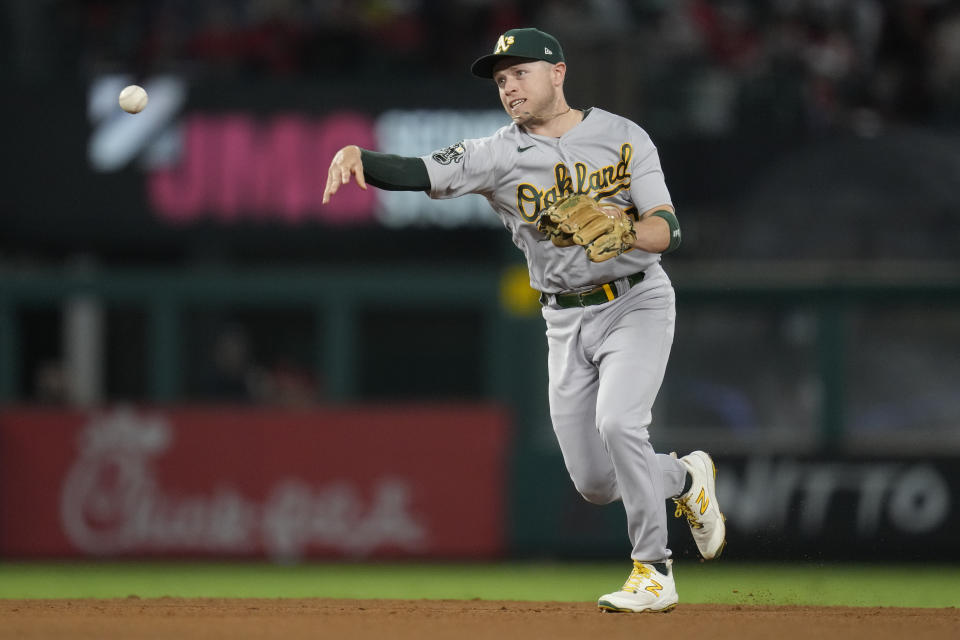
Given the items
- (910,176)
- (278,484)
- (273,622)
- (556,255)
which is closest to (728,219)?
(910,176)

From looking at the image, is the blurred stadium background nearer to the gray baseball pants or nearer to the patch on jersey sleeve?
the gray baseball pants

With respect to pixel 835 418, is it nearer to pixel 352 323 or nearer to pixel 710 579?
pixel 710 579

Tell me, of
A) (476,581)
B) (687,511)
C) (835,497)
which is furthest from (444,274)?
(687,511)

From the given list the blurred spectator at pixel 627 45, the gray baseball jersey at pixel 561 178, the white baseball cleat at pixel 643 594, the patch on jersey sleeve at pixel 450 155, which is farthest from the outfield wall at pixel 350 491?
the patch on jersey sleeve at pixel 450 155

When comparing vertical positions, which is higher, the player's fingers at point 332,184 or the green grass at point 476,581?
the player's fingers at point 332,184

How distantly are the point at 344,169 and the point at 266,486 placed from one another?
6537 mm

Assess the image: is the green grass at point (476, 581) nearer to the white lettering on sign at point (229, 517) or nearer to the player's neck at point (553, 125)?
the white lettering on sign at point (229, 517)

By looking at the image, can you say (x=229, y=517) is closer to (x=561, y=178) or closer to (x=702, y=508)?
(x=702, y=508)

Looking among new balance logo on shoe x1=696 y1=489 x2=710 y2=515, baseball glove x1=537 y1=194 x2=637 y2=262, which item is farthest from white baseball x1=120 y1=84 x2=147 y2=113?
new balance logo on shoe x1=696 y1=489 x2=710 y2=515

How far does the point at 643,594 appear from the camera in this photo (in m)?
6.36

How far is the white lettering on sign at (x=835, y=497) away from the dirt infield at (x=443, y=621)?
502 cm

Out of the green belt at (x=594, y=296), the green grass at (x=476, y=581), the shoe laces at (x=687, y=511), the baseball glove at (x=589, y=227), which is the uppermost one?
the baseball glove at (x=589, y=227)

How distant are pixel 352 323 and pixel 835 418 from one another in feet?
12.6

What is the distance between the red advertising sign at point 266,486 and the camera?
40.0 feet
